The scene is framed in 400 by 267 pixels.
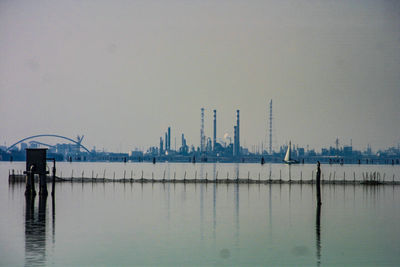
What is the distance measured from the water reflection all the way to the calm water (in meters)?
0.06

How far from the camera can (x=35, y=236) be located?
105ft

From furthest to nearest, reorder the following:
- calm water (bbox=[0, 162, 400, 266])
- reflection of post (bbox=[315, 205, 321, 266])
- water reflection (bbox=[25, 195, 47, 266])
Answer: reflection of post (bbox=[315, 205, 321, 266]) < calm water (bbox=[0, 162, 400, 266]) < water reflection (bbox=[25, 195, 47, 266])

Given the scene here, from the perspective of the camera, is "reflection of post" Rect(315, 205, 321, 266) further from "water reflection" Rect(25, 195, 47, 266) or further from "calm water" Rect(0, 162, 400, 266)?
"water reflection" Rect(25, 195, 47, 266)

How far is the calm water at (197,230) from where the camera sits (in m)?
27.4

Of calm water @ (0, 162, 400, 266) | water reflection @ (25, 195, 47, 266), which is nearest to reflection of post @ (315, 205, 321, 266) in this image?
calm water @ (0, 162, 400, 266)

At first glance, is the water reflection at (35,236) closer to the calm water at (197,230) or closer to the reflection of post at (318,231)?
the calm water at (197,230)

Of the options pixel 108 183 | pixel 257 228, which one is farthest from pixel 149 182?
pixel 257 228

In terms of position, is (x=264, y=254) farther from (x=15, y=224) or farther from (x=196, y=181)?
(x=196, y=181)

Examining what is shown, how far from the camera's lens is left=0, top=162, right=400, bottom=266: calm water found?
1077 inches

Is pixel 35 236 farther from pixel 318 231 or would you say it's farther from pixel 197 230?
pixel 318 231

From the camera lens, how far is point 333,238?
33125 millimetres

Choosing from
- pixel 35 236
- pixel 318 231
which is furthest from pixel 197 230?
pixel 35 236

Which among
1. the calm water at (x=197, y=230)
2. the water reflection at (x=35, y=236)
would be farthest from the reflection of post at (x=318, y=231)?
the water reflection at (x=35, y=236)

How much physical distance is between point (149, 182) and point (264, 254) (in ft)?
176
